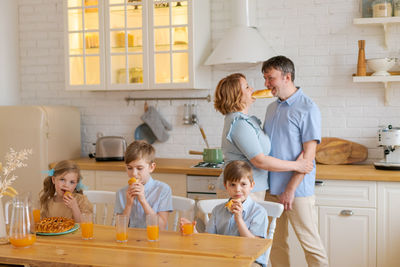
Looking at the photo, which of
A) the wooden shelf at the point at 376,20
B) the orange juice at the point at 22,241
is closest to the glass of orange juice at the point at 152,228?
the orange juice at the point at 22,241

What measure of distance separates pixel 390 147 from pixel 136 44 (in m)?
2.08

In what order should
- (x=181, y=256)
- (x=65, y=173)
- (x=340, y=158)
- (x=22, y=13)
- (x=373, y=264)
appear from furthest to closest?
(x=22, y=13), (x=340, y=158), (x=373, y=264), (x=65, y=173), (x=181, y=256)

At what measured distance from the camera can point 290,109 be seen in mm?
2963

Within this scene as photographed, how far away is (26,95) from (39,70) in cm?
28

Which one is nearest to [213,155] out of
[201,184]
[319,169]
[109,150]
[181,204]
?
[201,184]

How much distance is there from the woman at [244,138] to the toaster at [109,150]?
1578 millimetres

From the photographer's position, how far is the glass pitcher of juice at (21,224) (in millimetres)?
2074

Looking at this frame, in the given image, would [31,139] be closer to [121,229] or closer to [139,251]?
[121,229]

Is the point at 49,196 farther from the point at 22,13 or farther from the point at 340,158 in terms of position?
the point at 22,13

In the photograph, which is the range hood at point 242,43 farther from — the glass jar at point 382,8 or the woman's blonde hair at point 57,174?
the woman's blonde hair at point 57,174

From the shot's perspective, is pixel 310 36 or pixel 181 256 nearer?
pixel 181 256

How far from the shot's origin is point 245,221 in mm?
2393

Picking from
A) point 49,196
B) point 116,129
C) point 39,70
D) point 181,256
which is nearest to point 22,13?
point 39,70

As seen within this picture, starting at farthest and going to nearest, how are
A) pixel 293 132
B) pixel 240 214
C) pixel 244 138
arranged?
pixel 293 132 → pixel 244 138 → pixel 240 214
